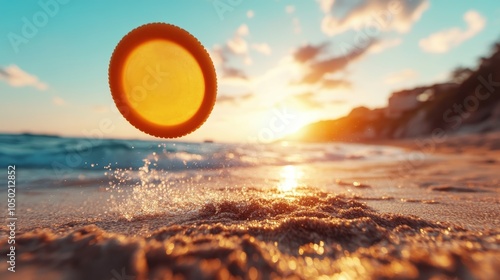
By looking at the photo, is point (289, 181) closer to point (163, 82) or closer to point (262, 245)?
point (163, 82)

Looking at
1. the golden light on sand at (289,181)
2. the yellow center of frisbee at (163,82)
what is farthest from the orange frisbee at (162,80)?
the golden light on sand at (289,181)

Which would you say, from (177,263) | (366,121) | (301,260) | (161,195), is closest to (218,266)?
(177,263)

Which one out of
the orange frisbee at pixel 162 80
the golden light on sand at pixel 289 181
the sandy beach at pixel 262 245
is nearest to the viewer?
the sandy beach at pixel 262 245

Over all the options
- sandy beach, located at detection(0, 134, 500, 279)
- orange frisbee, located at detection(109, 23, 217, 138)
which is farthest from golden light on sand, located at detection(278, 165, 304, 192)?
orange frisbee, located at detection(109, 23, 217, 138)

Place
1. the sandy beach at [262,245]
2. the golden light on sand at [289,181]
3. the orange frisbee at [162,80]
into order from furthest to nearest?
the golden light on sand at [289,181] < the orange frisbee at [162,80] < the sandy beach at [262,245]

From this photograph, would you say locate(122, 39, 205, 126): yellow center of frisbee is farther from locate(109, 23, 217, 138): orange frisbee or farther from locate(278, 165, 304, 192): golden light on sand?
locate(278, 165, 304, 192): golden light on sand

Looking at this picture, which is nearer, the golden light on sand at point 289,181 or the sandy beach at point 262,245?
the sandy beach at point 262,245

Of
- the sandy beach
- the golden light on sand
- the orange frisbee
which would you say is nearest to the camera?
the sandy beach

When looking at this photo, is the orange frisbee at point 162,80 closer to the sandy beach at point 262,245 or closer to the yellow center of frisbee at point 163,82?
the yellow center of frisbee at point 163,82
